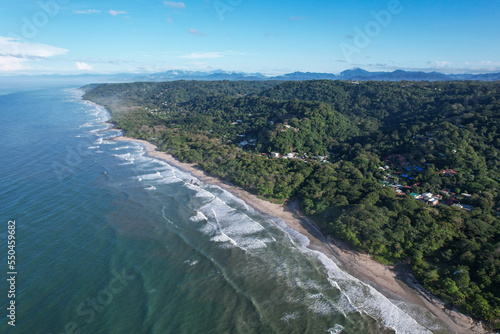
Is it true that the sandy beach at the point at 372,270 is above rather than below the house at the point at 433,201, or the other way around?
below

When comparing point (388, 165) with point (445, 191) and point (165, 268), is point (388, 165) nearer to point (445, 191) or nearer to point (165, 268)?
point (445, 191)

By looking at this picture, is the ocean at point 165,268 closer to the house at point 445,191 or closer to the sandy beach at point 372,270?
the sandy beach at point 372,270

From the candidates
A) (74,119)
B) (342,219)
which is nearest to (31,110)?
(74,119)

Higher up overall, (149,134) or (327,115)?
(327,115)

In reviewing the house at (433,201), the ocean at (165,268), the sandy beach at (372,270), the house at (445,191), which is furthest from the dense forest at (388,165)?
the ocean at (165,268)

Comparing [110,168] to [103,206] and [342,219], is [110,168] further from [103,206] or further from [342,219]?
[342,219]
